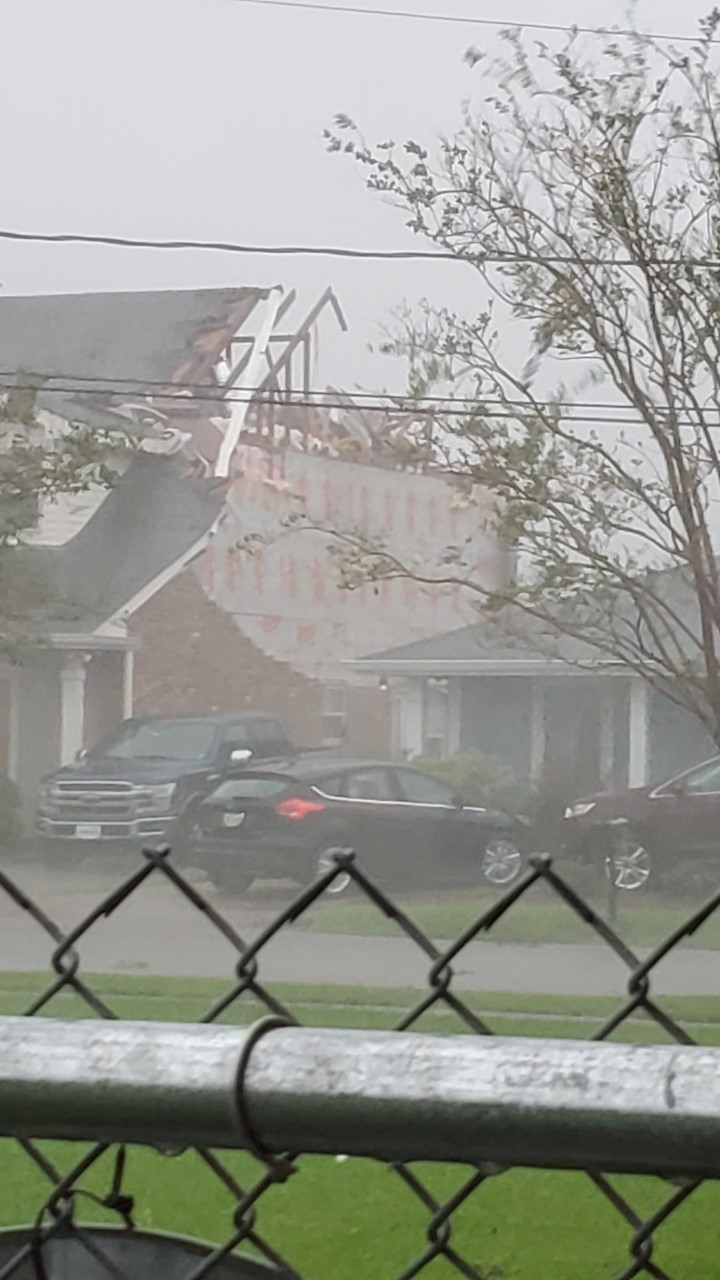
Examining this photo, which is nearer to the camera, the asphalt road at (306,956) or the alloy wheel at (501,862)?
the asphalt road at (306,956)

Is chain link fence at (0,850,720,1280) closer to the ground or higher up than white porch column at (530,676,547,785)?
closer to the ground

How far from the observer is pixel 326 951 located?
152 centimetres

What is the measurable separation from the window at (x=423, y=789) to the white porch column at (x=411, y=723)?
48mm

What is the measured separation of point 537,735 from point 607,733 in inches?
4.2

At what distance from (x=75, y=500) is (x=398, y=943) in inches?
31.3

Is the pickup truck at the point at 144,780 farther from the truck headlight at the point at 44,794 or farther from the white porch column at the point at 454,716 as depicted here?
the white porch column at the point at 454,716

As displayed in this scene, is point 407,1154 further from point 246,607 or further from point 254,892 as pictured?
point 246,607

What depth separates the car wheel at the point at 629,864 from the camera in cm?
164

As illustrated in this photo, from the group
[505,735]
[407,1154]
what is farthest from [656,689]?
[407,1154]

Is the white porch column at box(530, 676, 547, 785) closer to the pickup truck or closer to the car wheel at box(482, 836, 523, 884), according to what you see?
the car wheel at box(482, 836, 523, 884)

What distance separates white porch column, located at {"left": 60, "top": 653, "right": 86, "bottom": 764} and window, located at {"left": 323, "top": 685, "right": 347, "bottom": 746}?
271mm

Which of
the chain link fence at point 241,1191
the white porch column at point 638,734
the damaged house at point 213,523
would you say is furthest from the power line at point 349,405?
the chain link fence at point 241,1191

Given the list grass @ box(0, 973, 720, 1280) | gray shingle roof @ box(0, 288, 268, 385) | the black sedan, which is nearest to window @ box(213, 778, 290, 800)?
the black sedan

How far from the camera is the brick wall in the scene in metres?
1.84
